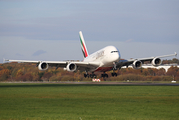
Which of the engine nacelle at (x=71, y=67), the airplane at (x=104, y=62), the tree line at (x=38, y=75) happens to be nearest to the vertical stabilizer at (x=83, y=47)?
the tree line at (x=38, y=75)

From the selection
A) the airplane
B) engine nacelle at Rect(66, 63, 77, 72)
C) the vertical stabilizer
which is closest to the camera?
the airplane

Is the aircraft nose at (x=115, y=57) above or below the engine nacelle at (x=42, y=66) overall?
above

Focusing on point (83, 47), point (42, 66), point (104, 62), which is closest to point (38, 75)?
point (83, 47)

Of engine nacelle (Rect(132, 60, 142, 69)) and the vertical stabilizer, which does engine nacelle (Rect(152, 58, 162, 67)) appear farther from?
the vertical stabilizer

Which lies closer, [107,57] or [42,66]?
[107,57]

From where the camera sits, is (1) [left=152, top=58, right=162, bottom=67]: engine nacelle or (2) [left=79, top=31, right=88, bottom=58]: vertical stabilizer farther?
(2) [left=79, top=31, right=88, bottom=58]: vertical stabilizer

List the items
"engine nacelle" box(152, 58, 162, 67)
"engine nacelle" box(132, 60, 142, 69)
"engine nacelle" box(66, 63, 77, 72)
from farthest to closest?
"engine nacelle" box(132, 60, 142, 69)
"engine nacelle" box(66, 63, 77, 72)
"engine nacelle" box(152, 58, 162, 67)

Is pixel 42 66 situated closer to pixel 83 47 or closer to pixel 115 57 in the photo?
pixel 115 57

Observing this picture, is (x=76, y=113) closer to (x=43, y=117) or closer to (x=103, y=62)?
(x=43, y=117)

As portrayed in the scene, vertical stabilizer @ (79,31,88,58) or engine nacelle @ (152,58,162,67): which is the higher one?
vertical stabilizer @ (79,31,88,58)

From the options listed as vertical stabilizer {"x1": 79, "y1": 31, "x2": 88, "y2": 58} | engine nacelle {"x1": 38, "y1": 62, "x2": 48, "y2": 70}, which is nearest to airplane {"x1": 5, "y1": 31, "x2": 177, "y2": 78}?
engine nacelle {"x1": 38, "y1": 62, "x2": 48, "y2": 70}

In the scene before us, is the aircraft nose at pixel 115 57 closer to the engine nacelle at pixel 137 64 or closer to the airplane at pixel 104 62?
the airplane at pixel 104 62

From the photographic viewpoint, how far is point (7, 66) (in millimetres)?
87688

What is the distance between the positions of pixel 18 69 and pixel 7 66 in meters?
4.22
